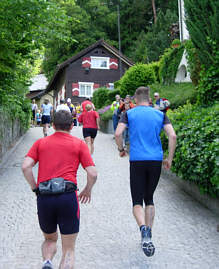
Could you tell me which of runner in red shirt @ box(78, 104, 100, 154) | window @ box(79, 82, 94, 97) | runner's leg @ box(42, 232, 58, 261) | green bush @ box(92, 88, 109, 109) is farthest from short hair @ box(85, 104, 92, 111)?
window @ box(79, 82, 94, 97)

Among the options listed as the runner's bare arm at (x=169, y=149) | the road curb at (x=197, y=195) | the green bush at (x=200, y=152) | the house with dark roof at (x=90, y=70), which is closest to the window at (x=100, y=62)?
the house with dark roof at (x=90, y=70)

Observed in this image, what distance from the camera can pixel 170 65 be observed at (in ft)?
82.1

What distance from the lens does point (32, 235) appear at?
213 inches

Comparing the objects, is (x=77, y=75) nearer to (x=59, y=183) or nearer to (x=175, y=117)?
(x=175, y=117)

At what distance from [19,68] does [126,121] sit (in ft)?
28.9

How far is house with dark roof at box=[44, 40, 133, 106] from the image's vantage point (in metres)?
42.8

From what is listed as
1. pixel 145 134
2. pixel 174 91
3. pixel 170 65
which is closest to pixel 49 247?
→ pixel 145 134

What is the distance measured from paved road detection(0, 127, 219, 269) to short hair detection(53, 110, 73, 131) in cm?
166

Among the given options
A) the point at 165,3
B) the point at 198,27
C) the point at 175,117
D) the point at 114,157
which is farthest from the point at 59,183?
the point at 165,3

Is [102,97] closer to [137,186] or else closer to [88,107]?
[88,107]

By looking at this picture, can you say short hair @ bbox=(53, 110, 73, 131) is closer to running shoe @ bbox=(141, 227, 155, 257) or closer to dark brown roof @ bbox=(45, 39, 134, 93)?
running shoe @ bbox=(141, 227, 155, 257)

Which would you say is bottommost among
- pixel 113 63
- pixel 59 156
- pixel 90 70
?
→ pixel 59 156

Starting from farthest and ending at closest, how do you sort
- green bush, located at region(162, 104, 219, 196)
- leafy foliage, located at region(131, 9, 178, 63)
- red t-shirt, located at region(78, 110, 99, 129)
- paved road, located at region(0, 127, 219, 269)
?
leafy foliage, located at region(131, 9, 178, 63)
red t-shirt, located at region(78, 110, 99, 129)
green bush, located at region(162, 104, 219, 196)
paved road, located at region(0, 127, 219, 269)

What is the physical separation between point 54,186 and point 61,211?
24 cm
